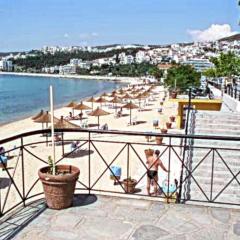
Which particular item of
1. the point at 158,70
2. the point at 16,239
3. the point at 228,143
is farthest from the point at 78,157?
the point at 158,70

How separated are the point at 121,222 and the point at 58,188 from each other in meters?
0.91

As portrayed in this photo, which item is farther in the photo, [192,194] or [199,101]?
[199,101]

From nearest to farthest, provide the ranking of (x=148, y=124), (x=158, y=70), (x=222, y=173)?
1. (x=222, y=173)
2. (x=148, y=124)
3. (x=158, y=70)

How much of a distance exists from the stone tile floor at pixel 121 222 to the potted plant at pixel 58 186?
0.11 m

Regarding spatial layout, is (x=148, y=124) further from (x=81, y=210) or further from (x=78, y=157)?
(x=81, y=210)

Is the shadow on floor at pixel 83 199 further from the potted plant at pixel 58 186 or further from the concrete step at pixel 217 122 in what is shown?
the concrete step at pixel 217 122

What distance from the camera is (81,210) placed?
4.88 m

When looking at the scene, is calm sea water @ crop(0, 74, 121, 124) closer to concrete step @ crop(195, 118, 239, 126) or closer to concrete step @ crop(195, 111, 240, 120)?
concrete step @ crop(195, 118, 239, 126)

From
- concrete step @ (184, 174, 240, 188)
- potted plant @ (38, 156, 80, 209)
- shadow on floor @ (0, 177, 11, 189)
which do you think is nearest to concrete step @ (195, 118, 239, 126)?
concrete step @ (184, 174, 240, 188)

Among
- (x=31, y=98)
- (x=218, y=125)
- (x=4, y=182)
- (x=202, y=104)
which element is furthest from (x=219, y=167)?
(x=31, y=98)

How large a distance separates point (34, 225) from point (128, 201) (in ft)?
4.57

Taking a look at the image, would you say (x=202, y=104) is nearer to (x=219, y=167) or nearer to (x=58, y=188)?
(x=219, y=167)

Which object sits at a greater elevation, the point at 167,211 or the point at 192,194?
the point at 167,211

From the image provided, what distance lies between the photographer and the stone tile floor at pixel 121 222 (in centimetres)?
417
